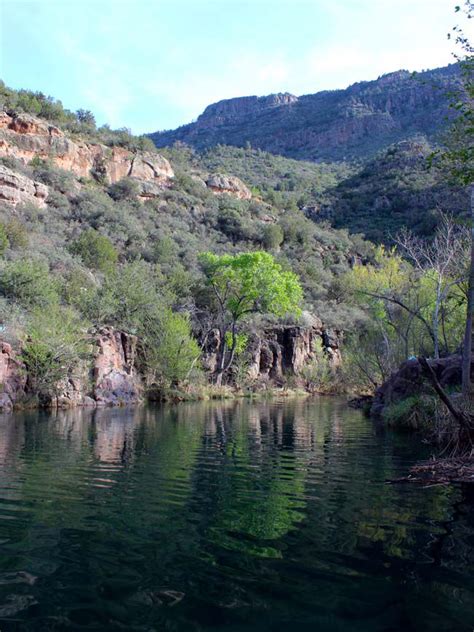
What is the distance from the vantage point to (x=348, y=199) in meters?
89.8

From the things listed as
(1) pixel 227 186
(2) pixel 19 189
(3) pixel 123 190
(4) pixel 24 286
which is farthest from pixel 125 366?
(1) pixel 227 186

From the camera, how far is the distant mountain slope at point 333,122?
119375 mm

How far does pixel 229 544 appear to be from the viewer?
6629 millimetres

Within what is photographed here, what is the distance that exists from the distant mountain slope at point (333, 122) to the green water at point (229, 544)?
101880 millimetres

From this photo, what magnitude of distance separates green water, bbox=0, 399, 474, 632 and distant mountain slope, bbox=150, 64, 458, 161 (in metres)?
102

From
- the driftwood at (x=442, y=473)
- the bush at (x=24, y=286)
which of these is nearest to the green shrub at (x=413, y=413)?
the driftwood at (x=442, y=473)

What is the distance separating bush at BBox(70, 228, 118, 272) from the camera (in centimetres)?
5112

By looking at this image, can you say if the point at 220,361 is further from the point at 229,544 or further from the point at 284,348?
the point at 229,544

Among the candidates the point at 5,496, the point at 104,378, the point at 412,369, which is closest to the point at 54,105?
the point at 104,378

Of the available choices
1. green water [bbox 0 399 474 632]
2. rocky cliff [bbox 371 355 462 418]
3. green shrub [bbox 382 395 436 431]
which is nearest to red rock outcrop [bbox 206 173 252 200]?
rocky cliff [bbox 371 355 462 418]

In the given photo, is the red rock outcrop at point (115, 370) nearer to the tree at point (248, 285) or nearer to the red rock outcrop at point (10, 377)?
the red rock outcrop at point (10, 377)

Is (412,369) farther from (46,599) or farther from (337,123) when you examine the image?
(337,123)

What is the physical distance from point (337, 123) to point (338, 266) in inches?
3046

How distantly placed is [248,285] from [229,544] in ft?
129
